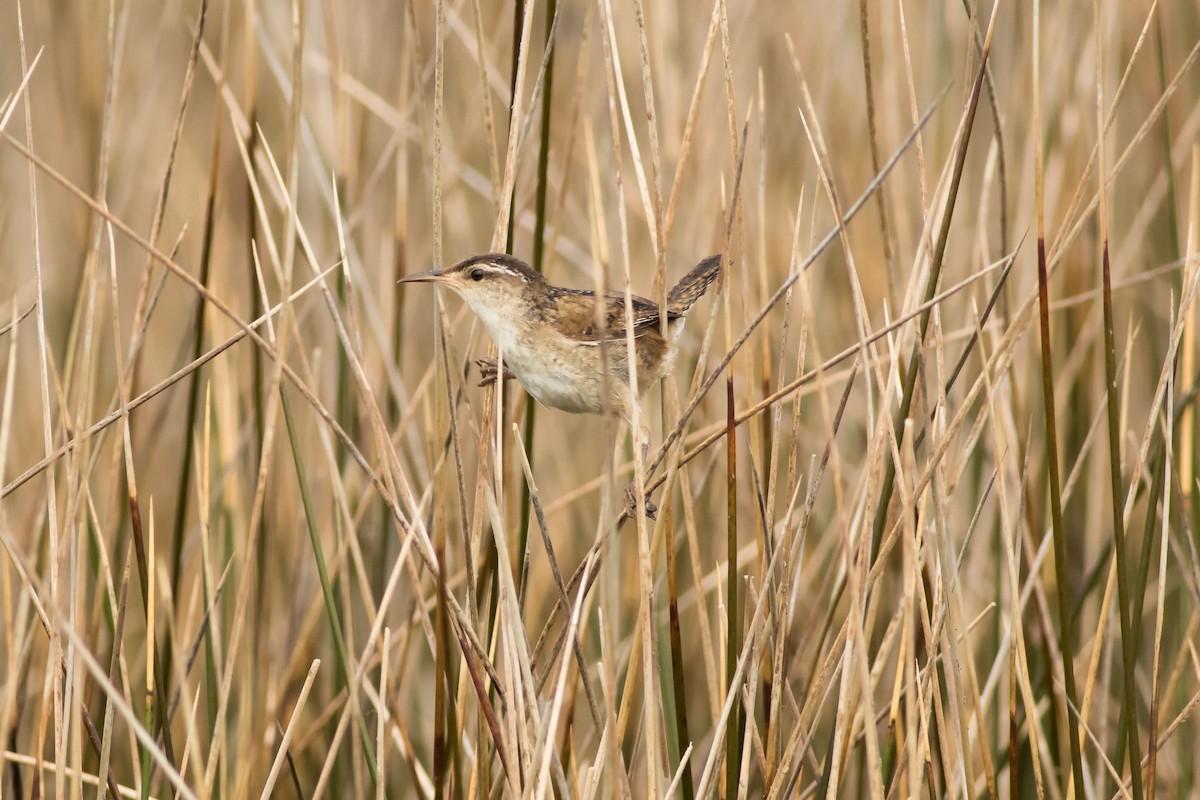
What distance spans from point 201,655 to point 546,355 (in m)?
1.48

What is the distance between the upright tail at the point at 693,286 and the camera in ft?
7.81

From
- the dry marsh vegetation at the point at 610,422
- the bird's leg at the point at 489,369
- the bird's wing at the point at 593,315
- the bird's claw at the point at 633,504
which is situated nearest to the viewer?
the dry marsh vegetation at the point at 610,422

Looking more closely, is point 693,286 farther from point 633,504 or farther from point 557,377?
point 633,504

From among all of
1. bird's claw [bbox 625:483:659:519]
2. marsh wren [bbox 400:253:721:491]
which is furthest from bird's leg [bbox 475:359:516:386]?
bird's claw [bbox 625:483:659:519]

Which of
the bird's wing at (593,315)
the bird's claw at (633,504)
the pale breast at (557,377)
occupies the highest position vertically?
the bird's wing at (593,315)

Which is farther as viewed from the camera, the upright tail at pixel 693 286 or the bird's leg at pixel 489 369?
the upright tail at pixel 693 286

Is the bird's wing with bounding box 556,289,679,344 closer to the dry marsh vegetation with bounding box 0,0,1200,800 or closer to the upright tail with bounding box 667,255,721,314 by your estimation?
the upright tail with bounding box 667,255,721,314

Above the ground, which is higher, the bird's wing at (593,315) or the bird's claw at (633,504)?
the bird's wing at (593,315)

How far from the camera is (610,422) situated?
1339 mm

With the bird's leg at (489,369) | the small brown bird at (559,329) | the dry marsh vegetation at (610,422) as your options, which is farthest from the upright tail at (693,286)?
the bird's leg at (489,369)

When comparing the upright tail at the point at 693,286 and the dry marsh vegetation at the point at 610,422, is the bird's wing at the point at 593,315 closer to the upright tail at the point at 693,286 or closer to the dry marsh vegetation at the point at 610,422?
the upright tail at the point at 693,286

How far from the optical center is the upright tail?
7.81ft

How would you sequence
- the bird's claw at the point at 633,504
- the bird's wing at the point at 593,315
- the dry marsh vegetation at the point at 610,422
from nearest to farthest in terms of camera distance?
the dry marsh vegetation at the point at 610,422 < the bird's claw at the point at 633,504 < the bird's wing at the point at 593,315

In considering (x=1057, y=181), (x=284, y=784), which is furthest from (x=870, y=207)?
(x=284, y=784)
